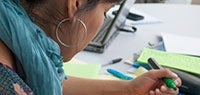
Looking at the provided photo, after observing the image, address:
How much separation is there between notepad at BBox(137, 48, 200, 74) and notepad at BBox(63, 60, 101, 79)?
164 mm

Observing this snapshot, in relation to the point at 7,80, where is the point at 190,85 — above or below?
below

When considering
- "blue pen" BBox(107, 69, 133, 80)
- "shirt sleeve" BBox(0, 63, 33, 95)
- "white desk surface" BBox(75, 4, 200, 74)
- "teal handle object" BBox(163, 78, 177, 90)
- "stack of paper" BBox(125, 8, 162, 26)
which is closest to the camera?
"shirt sleeve" BBox(0, 63, 33, 95)

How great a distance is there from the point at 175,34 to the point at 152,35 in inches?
4.2

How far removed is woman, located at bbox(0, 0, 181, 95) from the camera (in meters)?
0.63

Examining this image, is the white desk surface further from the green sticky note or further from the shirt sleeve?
the shirt sleeve

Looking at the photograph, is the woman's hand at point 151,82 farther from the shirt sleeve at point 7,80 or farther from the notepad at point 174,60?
the shirt sleeve at point 7,80

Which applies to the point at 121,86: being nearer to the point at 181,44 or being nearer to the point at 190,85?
the point at 190,85

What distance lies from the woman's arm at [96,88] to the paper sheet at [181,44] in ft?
1.28

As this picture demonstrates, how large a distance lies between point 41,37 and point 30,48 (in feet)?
0.14

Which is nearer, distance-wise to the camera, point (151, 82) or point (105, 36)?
point (151, 82)

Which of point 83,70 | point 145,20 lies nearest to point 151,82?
point 83,70

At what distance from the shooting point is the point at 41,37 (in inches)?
26.7

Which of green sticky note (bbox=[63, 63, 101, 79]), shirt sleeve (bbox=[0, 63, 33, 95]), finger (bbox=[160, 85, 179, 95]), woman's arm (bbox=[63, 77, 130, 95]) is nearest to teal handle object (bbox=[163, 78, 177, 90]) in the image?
finger (bbox=[160, 85, 179, 95])

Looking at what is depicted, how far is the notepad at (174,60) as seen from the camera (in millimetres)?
1239
